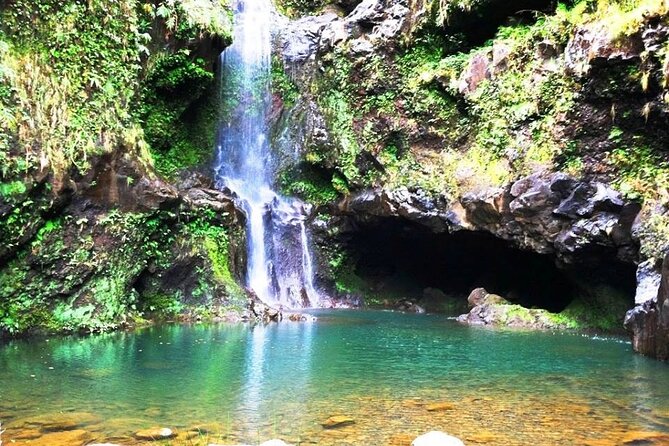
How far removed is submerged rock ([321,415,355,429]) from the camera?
5.53m

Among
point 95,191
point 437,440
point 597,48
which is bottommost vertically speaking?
point 437,440

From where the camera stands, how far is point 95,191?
12.5 m

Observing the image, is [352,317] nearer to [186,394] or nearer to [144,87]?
[144,87]

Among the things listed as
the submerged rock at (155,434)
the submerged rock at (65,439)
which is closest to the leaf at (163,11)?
the submerged rock at (65,439)

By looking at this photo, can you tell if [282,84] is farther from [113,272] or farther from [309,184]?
[113,272]

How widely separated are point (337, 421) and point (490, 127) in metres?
12.4

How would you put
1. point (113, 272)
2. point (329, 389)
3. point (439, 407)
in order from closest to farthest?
point (439, 407) → point (329, 389) → point (113, 272)

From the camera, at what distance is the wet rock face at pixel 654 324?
9.07 meters

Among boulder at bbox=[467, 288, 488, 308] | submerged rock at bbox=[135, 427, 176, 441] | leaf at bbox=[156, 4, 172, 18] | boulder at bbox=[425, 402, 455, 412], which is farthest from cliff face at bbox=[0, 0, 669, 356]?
submerged rock at bbox=[135, 427, 176, 441]

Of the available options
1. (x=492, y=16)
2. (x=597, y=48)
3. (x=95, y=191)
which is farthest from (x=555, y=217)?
(x=95, y=191)

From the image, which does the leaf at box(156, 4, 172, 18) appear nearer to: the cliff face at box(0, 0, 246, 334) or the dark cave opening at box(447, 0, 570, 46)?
the cliff face at box(0, 0, 246, 334)

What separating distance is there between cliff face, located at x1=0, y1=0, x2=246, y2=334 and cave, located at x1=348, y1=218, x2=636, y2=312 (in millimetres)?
6759

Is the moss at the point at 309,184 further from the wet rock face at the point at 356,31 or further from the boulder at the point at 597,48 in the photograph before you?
the boulder at the point at 597,48

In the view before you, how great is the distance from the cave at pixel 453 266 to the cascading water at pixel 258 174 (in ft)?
7.86
